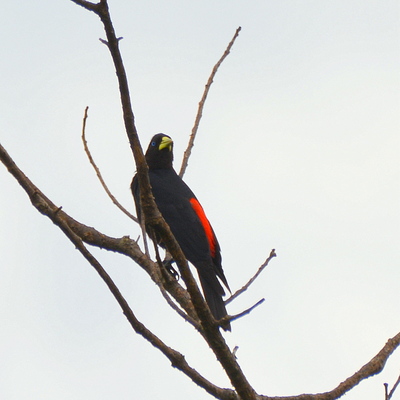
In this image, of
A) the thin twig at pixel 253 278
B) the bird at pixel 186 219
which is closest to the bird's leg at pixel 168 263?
the bird at pixel 186 219

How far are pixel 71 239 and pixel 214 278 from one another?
2486 millimetres

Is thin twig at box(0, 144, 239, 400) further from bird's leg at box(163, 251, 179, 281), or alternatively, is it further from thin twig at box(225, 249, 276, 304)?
bird's leg at box(163, 251, 179, 281)

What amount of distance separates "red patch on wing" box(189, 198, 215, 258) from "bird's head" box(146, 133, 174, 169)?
2.05 ft

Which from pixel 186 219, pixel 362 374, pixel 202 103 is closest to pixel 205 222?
pixel 186 219

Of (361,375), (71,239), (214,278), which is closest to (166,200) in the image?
(214,278)

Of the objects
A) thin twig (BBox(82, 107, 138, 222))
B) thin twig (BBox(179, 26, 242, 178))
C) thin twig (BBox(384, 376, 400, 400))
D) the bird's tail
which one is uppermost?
thin twig (BBox(179, 26, 242, 178))

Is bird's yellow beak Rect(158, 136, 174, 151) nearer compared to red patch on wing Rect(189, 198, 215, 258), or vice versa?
red patch on wing Rect(189, 198, 215, 258)

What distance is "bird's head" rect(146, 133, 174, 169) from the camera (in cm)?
605

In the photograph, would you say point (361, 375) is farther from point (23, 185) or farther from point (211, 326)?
point (23, 185)

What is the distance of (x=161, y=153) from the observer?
6.07 meters

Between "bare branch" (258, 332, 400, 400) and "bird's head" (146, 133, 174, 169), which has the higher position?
"bird's head" (146, 133, 174, 169)

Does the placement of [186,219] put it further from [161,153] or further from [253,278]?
Result: [253,278]

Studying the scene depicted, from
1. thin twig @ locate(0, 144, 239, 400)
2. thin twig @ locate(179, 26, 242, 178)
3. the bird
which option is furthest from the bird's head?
thin twig @ locate(0, 144, 239, 400)

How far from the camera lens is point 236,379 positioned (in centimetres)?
264
